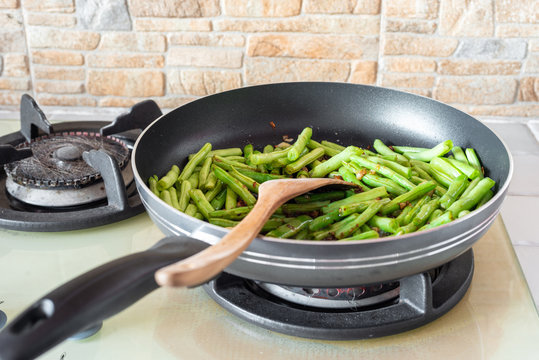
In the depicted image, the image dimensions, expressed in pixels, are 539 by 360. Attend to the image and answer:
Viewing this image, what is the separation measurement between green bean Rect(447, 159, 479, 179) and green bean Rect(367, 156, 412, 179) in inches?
3.7

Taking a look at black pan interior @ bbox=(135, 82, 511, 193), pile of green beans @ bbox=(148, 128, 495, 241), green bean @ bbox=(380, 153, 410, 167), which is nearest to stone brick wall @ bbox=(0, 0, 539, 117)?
black pan interior @ bbox=(135, 82, 511, 193)

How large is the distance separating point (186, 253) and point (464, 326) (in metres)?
0.47

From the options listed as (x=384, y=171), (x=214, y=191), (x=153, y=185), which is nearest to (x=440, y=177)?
(x=384, y=171)

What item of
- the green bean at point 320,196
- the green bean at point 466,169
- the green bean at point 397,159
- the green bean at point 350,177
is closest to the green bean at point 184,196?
the green bean at point 320,196

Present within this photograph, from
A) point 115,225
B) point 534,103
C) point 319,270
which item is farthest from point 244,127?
point 534,103

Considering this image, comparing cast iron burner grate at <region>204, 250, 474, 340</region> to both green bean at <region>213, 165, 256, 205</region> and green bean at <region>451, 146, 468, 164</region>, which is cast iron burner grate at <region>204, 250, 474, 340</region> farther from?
green bean at <region>451, 146, 468, 164</region>

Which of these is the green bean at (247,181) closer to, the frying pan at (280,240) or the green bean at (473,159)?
the frying pan at (280,240)

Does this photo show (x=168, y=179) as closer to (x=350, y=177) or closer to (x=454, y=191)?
(x=350, y=177)

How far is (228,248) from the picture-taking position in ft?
2.01

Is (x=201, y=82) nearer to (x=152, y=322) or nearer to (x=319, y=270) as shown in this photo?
(x=152, y=322)

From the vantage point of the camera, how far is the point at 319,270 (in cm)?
71

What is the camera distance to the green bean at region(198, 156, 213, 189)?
1104mm

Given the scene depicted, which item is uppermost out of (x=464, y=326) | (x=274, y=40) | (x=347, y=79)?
(x=274, y=40)

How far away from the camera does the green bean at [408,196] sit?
98cm
